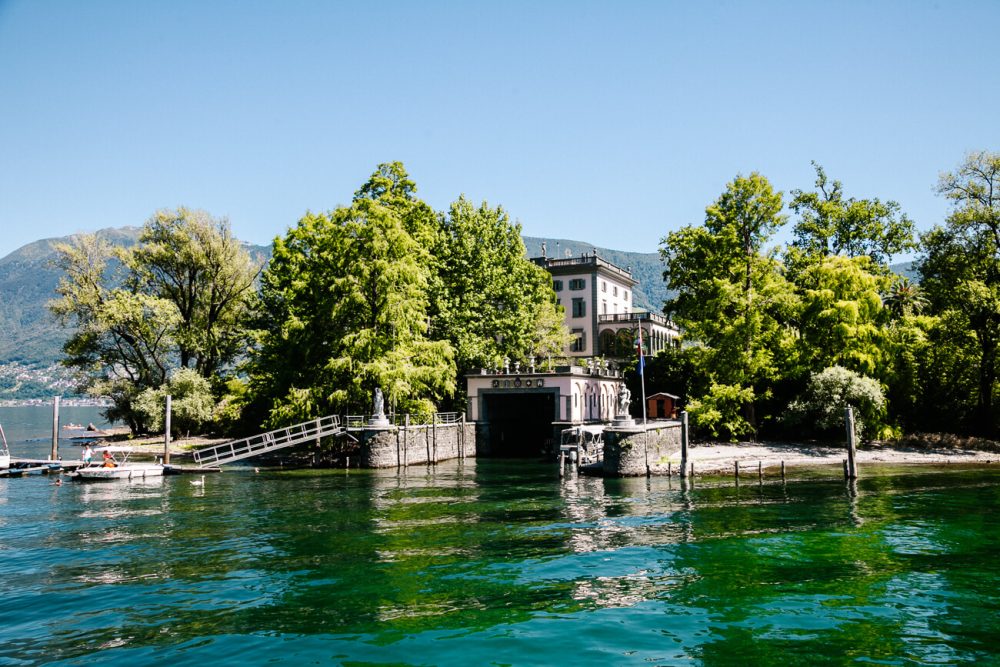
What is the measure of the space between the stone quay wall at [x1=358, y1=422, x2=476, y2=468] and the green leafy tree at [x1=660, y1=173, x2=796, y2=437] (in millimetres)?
16219

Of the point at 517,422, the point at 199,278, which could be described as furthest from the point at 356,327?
the point at 199,278

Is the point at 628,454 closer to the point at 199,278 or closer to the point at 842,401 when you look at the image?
the point at 842,401

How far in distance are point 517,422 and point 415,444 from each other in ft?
48.4

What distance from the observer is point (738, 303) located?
159 feet

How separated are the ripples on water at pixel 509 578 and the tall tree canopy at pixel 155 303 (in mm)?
29931

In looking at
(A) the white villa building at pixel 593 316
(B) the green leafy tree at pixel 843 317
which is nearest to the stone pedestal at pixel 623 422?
(B) the green leafy tree at pixel 843 317

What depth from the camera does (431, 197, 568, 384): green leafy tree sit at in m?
54.9

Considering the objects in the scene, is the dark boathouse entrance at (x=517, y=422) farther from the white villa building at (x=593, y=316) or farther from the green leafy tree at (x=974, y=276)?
the green leafy tree at (x=974, y=276)

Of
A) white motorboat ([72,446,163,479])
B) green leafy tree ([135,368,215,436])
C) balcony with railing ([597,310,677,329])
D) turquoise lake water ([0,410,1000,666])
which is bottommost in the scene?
turquoise lake water ([0,410,1000,666])

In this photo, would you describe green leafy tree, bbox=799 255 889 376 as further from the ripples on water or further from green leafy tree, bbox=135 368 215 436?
green leafy tree, bbox=135 368 215 436

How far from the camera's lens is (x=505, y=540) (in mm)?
22203

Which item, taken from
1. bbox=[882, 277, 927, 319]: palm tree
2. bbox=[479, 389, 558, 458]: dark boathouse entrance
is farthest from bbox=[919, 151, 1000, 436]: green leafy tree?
bbox=[479, 389, 558, 458]: dark boathouse entrance

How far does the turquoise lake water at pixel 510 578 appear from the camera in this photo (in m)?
13.5

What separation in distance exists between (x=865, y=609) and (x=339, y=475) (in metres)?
30.2
